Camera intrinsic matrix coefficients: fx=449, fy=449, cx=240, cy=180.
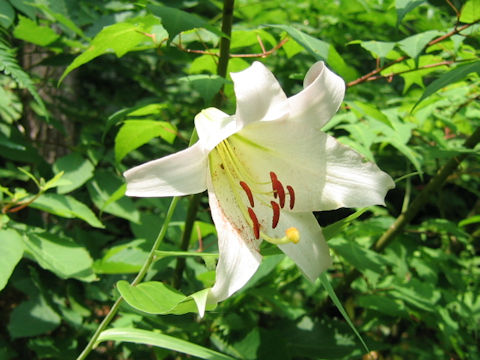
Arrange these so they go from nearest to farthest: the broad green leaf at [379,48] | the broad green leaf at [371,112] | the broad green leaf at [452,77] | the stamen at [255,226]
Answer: the stamen at [255,226] < the broad green leaf at [452,77] < the broad green leaf at [379,48] < the broad green leaf at [371,112]

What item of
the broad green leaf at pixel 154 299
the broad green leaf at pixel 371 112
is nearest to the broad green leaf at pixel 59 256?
the broad green leaf at pixel 154 299

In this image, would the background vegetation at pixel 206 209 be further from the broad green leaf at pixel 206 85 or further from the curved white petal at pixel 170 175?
the curved white petal at pixel 170 175

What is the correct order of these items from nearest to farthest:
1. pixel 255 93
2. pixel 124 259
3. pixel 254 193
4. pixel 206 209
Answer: pixel 255 93
pixel 254 193
pixel 124 259
pixel 206 209

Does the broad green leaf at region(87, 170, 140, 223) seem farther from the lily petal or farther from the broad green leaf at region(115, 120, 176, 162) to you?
the lily petal

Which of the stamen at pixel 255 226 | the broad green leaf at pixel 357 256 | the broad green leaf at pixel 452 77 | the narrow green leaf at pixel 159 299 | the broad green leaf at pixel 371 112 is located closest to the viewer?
the narrow green leaf at pixel 159 299

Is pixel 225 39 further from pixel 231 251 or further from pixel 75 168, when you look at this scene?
pixel 75 168

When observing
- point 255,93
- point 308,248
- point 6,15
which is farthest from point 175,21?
point 6,15

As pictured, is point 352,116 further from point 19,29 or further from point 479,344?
point 479,344
